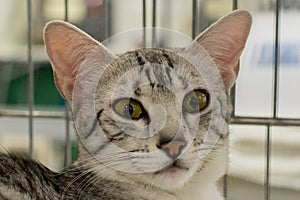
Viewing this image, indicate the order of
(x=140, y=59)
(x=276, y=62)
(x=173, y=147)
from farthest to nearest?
(x=276, y=62)
(x=140, y=59)
(x=173, y=147)

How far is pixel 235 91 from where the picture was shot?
1174mm

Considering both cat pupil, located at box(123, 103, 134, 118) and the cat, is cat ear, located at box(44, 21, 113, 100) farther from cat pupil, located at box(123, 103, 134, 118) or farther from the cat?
cat pupil, located at box(123, 103, 134, 118)

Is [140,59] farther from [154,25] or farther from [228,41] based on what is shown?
[154,25]

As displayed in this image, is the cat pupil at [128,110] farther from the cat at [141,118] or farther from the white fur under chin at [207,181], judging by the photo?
the white fur under chin at [207,181]

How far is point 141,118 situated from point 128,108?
0.03 m

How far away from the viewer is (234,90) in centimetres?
116

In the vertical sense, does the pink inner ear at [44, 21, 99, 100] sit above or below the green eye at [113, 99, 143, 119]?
above

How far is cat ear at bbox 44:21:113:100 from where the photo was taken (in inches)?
37.2

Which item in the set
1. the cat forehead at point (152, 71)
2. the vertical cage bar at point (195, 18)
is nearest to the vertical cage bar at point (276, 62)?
the vertical cage bar at point (195, 18)

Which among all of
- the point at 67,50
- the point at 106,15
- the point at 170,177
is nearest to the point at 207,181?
the point at 170,177

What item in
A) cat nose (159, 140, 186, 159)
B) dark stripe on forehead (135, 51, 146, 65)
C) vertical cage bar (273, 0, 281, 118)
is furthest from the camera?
vertical cage bar (273, 0, 281, 118)

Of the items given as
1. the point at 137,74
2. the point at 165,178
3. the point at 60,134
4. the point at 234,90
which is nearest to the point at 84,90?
the point at 137,74

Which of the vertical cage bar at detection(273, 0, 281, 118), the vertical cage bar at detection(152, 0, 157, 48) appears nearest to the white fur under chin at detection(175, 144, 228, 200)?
the vertical cage bar at detection(273, 0, 281, 118)

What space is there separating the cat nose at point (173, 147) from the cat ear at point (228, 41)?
181 millimetres
